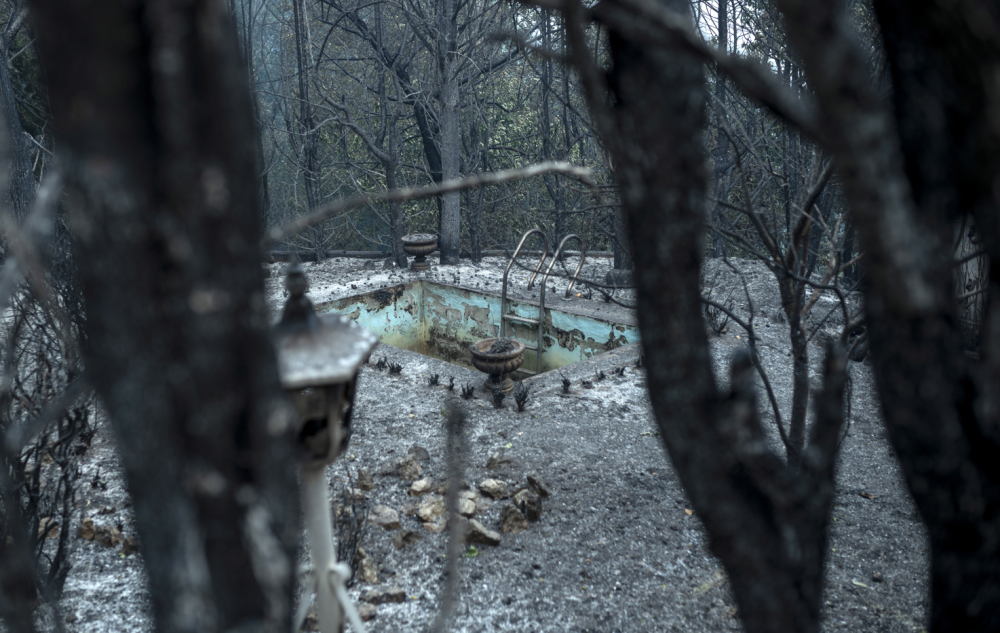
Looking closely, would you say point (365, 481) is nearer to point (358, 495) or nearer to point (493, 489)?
point (358, 495)

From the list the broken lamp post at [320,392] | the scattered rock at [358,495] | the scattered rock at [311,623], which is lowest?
the scattered rock at [311,623]

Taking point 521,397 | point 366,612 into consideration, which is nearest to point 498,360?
point 521,397

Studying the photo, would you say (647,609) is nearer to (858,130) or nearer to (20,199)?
(858,130)

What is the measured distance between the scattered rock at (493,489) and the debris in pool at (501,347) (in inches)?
85.9

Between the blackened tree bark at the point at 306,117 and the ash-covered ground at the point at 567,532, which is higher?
the blackened tree bark at the point at 306,117

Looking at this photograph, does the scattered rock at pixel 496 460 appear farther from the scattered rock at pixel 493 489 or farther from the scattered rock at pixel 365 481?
the scattered rock at pixel 365 481

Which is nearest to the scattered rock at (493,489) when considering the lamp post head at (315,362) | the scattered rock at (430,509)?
the scattered rock at (430,509)

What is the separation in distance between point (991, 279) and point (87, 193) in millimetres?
1396

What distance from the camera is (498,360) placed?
6.73 meters

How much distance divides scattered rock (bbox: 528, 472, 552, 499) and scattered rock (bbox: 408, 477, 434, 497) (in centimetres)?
71

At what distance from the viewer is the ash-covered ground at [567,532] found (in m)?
3.57

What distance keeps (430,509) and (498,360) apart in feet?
8.05

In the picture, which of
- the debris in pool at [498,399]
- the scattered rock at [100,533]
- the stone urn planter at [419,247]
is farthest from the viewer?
the stone urn planter at [419,247]

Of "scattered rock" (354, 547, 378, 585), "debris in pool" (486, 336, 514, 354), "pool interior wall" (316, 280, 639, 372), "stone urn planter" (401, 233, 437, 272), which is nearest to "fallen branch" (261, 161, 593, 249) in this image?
"scattered rock" (354, 547, 378, 585)
